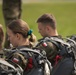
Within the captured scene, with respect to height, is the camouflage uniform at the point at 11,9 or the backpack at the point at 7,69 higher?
the camouflage uniform at the point at 11,9

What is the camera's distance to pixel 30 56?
4715 mm

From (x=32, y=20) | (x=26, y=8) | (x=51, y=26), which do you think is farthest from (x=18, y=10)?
(x=26, y=8)

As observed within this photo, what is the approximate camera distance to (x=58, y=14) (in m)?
22.2

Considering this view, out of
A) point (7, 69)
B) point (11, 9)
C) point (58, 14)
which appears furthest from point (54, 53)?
point (58, 14)

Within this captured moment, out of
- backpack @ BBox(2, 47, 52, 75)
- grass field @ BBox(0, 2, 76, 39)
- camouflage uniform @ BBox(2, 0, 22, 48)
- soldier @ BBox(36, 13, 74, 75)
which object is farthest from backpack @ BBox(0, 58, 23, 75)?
grass field @ BBox(0, 2, 76, 39)

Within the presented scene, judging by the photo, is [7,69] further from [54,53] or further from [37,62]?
[54,53]

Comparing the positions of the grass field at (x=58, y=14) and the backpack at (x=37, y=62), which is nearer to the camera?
the backpack at (x=37, y=62)

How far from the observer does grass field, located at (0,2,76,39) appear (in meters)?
18.7

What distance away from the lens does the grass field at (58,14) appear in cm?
1866

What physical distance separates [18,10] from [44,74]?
5.27 m

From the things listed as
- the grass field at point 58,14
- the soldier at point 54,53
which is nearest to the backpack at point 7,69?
the soldier at point 54,53

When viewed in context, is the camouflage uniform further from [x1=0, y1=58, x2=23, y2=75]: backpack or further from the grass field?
the grass field

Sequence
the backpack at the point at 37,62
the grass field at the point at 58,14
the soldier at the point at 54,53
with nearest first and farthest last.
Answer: the backpack at the point at 37,62 → the soldier at the point at 54,53 → the grass field at the point at 58,14

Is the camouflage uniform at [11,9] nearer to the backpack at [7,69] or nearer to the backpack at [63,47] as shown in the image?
the backpack at [63,47]
